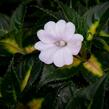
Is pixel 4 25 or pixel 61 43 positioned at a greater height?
pixel 61 43

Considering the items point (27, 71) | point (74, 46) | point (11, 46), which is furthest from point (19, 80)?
point (74, 46)

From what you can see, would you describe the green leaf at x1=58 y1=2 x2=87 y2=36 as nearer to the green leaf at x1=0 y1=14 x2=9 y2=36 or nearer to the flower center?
the flower center

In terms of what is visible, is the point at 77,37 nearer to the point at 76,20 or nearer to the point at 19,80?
the point at 76,20

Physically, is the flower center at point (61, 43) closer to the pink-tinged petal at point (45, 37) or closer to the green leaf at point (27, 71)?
the pink-tinged petal at point (45, 37)

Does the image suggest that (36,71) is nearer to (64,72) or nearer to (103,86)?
(64,72)

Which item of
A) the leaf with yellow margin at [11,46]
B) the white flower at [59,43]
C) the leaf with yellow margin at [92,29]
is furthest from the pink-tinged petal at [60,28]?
the leaf with yellow margin at [11,46]

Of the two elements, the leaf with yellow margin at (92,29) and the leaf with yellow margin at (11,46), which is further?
the leaf with yellow margin at (11,46)
